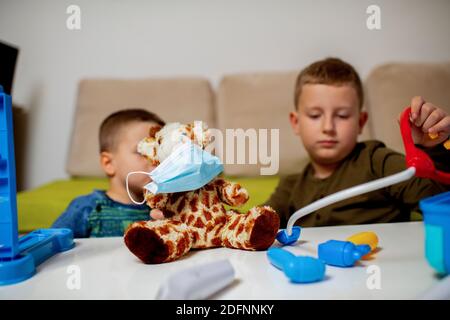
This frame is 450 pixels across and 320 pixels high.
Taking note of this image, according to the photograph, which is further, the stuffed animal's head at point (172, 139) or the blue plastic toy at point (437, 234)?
the stuffed animal's head at point (172, 139)

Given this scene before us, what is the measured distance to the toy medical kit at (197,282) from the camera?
0.98 feet

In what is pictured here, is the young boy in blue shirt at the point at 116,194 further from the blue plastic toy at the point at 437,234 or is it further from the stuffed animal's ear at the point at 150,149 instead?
the blue plastic toy at the point at 437,234

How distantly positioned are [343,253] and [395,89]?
0.85 meters

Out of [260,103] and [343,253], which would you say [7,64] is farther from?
[343,253]

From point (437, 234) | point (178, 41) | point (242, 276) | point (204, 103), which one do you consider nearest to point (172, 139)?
point (242, 276)

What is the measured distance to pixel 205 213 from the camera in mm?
425

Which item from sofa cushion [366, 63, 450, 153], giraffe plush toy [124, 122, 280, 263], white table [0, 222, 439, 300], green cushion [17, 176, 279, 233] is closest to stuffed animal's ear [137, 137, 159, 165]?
giraffe plush toy [124, 122, 280, 263]

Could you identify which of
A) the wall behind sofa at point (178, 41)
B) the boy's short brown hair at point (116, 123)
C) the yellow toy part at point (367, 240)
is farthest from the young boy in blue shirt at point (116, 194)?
the yellow toy part at point (367, 240)

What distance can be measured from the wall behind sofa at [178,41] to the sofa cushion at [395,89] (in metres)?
0.06

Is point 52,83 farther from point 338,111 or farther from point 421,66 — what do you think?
→ point 421,66

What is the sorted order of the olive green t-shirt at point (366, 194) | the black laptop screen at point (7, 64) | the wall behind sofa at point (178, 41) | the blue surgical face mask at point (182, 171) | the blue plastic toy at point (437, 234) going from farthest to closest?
the black laptop screen at point (7, 64)
the wall behind sofa at point (178, 41)
the olive green t-shirt at point (366, 194)
the blue surgical face mask at point (182, 171)
the blue plastic toy at point (437, 234)

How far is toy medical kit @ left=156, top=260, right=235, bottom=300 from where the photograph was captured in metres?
0.30

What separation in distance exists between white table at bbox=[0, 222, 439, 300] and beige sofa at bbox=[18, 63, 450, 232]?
0.55 m
